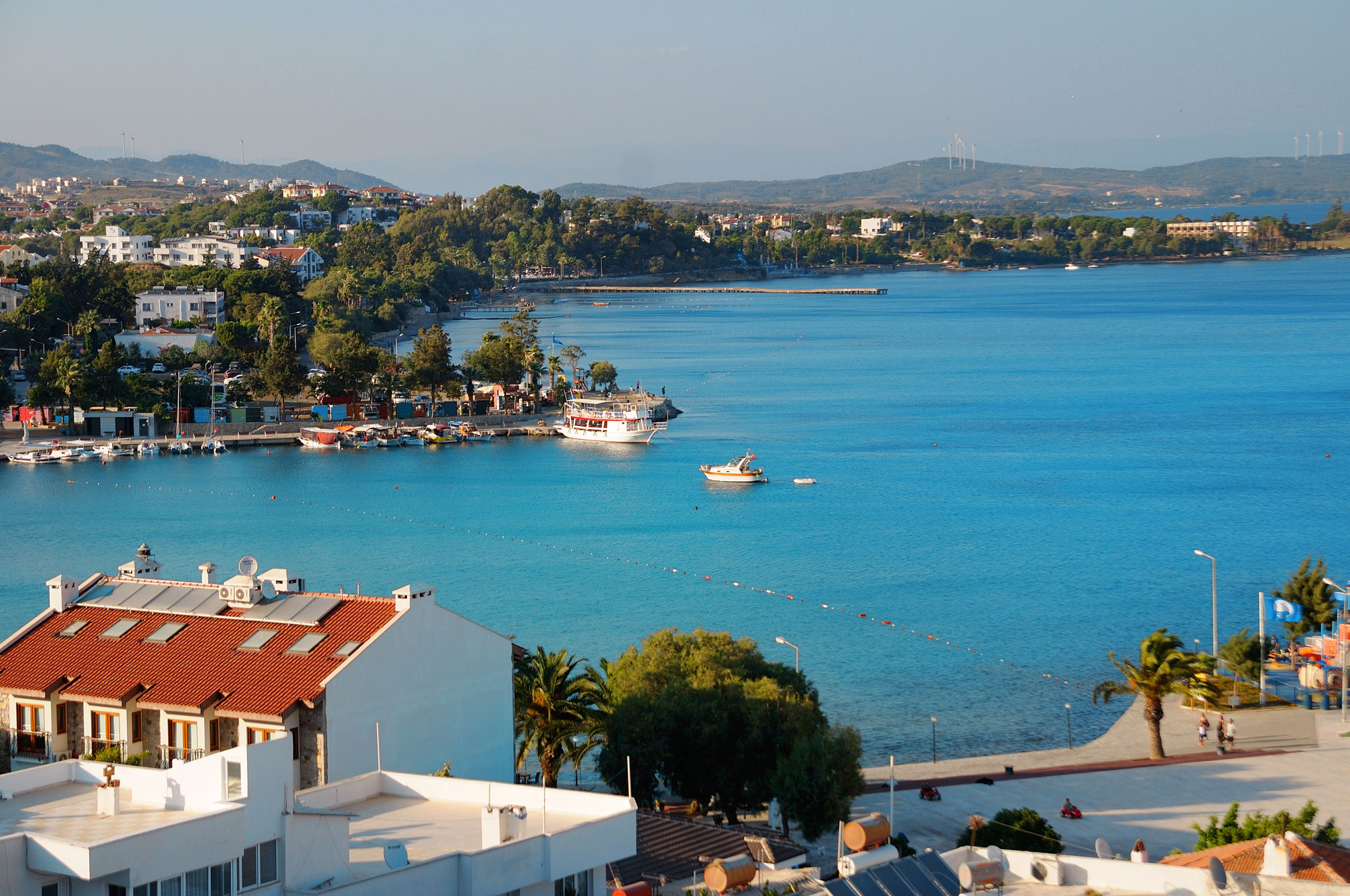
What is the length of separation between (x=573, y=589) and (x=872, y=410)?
3629 cm

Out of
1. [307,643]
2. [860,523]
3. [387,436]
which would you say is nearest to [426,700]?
[307,643]

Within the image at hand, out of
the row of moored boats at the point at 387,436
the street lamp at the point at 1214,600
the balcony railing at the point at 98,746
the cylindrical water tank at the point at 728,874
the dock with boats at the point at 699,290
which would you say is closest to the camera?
the cylindrical water tank at the point at 728,874

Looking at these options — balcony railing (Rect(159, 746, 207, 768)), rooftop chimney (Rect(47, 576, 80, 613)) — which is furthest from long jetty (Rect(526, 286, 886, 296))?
balcony railing (Rect(159, 746, 207, 768))

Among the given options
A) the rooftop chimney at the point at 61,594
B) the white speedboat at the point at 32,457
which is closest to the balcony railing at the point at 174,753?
the rooftop chimney at the point at 61,594

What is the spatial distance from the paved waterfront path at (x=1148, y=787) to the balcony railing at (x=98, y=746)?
24.7ft

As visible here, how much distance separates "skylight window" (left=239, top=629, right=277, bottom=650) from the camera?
15008 millimetres

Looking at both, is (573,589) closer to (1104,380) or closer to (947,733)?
(947,733)

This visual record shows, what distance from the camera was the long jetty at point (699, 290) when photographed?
556ft

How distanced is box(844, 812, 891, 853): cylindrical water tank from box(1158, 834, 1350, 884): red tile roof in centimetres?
204

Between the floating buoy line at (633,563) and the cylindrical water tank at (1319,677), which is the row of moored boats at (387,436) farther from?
the cylindrical water tank at (1319,677)

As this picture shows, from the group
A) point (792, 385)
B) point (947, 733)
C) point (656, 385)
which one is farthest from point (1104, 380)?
point (947, 733)

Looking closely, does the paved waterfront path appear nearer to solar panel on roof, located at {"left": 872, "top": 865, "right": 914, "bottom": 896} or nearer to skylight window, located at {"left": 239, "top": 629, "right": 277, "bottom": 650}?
skylight window, located at {"left": 239, "top": 629, "right": 277, "bottom": 650}

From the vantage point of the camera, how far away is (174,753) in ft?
46.8

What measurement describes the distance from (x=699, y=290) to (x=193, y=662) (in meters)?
167
